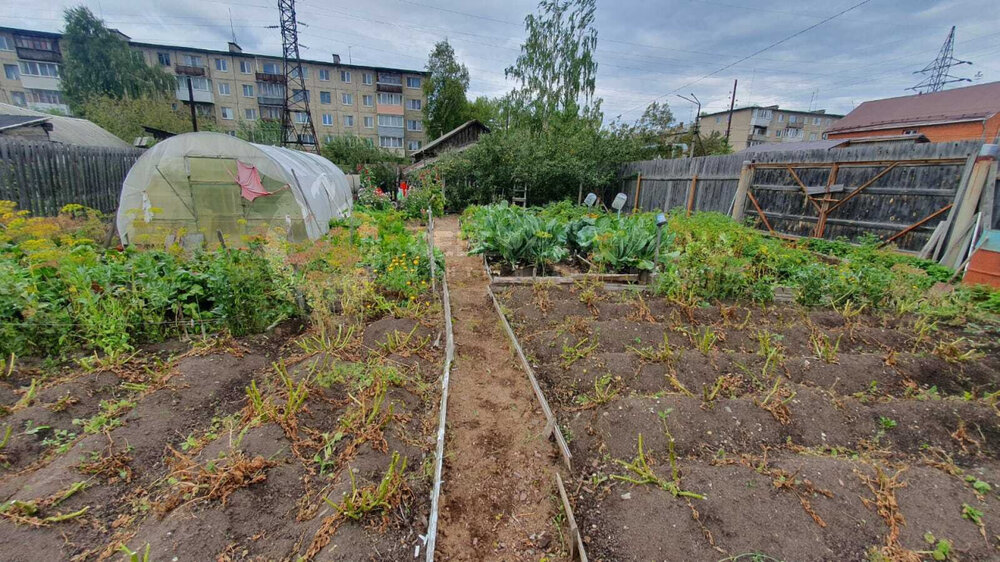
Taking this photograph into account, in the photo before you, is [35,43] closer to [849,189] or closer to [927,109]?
[849,189]

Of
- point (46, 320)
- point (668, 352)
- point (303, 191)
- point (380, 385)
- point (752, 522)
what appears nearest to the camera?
point (752, 522)

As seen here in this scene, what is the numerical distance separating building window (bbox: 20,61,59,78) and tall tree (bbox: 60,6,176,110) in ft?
16.5

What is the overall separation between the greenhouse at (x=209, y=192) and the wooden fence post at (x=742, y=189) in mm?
9251

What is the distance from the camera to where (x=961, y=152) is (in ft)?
18.0

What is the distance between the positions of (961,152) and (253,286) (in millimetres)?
9474

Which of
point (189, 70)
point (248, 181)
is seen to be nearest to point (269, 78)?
point (189, 70)

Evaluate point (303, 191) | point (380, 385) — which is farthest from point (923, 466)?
point (303, 191)

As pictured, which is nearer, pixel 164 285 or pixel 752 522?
pixel 752 522

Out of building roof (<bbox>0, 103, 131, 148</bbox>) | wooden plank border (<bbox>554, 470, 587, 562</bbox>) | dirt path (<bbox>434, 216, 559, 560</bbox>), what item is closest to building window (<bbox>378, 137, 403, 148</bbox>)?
building roof (<bbox>0, 103, 131, 148</bbox>)

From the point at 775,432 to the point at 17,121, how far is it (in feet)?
55.5

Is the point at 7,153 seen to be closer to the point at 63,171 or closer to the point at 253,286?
the point at 63,171

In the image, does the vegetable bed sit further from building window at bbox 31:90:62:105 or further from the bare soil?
building window at bbox 31:90:62:105

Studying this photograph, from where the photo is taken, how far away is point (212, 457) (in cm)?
193

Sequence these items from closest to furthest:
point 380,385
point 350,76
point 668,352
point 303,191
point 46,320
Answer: point 380,385 < point 46,320 < point 668,352 < point 303,191 < point 350,76
